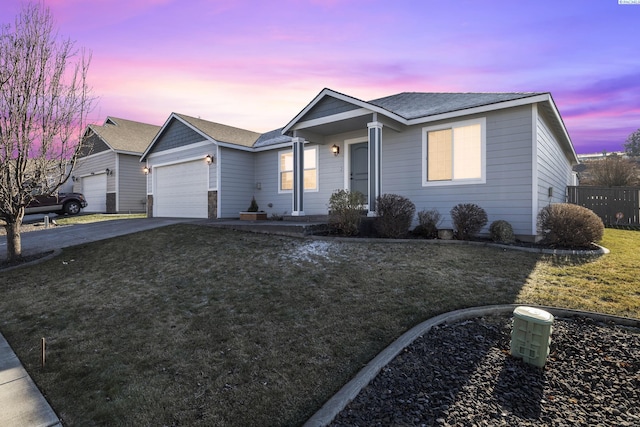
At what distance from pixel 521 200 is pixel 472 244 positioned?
193 centimetres

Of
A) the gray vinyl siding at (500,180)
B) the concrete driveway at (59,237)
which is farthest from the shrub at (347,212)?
the concrete driveway at (59,237)

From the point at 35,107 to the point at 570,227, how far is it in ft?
39.1

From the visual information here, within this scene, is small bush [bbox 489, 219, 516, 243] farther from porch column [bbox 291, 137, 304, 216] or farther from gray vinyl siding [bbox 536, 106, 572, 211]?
porch column [bbox 291, 137, 304, 216]

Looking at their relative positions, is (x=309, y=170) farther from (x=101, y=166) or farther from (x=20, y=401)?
(x=101, y=166)

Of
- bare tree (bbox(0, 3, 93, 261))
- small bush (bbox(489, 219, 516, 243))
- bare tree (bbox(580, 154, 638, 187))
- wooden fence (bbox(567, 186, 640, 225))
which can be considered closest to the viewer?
bare tree (bbox(0, 3, 93, 261))

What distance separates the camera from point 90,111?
7750 millimetres

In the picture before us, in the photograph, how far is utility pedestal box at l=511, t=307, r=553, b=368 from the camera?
2559 mm

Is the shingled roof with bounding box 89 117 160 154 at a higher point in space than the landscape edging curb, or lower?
higher

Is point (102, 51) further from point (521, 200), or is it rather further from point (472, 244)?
point (521, 200)

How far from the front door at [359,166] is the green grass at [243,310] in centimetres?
386

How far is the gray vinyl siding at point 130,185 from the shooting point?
19016 millimetres

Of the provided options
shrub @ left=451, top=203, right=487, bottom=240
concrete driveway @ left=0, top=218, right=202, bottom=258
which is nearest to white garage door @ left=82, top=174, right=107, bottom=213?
concrete driveway @ left=0, top=218, right=202, bottom=258

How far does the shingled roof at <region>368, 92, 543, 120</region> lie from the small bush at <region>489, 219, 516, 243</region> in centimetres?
298

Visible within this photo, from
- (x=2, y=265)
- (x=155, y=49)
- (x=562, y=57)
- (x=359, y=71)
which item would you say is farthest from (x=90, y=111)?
(x=562, y=57)
